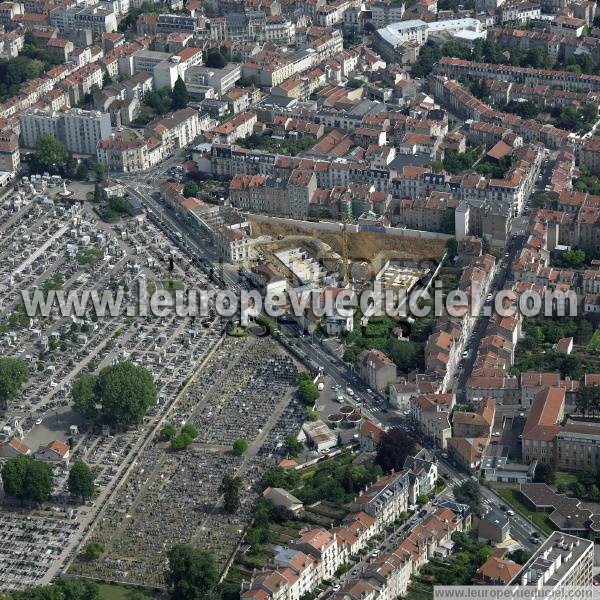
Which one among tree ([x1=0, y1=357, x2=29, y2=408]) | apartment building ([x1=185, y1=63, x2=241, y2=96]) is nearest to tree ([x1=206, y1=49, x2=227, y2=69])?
apartment building ([x1=185, y1=63, x2=241, y2=96])

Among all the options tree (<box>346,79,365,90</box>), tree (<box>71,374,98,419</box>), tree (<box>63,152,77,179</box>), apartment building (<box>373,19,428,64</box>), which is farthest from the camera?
apartment building (<box>373,19,428,64</box>)

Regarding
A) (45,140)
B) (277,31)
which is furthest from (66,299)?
(277,31)

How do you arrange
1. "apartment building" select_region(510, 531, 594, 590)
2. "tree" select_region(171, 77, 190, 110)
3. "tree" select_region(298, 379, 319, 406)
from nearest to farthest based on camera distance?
1. "apartment building" select_region(510, 531, 594, 590)
2. "tree" select_region(298, 379, 319, 406)
3. "tree" select_region(171, 77, 190, 110)

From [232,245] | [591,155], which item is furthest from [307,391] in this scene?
[591,155]

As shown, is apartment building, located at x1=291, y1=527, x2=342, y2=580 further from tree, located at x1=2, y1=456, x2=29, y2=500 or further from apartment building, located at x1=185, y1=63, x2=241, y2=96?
apartment building, located at x1=185, y1=63, x2=241, y2=96

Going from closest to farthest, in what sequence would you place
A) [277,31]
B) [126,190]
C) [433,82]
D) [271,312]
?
[271,312] → [126,190] → [433,82] → [277,31]

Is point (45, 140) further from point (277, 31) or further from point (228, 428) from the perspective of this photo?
point (228, 428)
